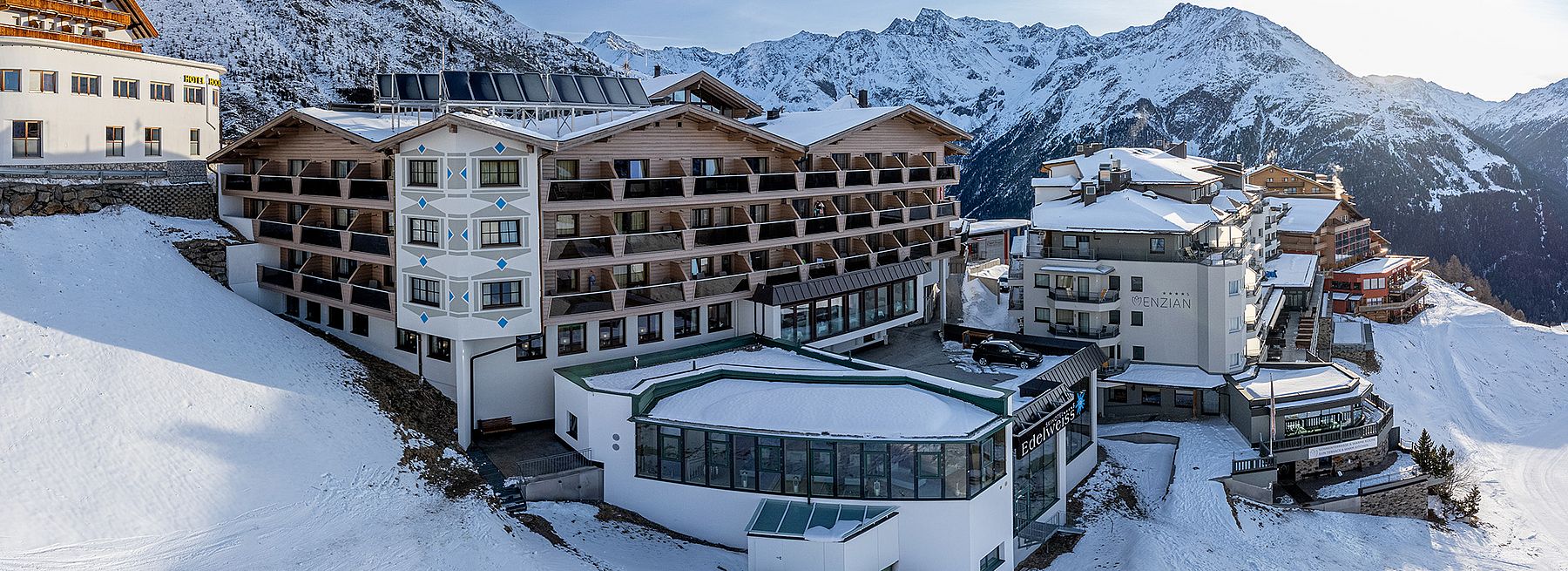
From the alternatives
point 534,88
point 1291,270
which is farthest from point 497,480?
point 1291,270

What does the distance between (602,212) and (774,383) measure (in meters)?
10.1

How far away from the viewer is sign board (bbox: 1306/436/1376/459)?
2158 inches

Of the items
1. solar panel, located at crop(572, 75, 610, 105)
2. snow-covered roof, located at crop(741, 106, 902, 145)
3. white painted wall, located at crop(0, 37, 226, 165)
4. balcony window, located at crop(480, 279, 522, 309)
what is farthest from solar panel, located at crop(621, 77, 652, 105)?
white painted wall, located at crop(0, 37, 226, 165)

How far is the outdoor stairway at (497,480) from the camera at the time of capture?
36853 millimetres

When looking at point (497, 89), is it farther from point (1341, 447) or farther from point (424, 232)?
point (1341, 447)

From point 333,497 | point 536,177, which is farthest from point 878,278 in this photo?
point 333,497

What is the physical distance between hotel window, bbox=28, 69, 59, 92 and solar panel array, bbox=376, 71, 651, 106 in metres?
13.9

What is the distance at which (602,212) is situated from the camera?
44.5 metres

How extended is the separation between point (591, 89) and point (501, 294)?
15.8 meters

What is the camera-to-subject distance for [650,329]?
1837 inches

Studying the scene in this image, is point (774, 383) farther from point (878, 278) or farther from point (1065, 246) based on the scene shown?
point (1065, 246)

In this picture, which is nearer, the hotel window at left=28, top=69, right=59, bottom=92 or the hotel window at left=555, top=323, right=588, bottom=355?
the hotel window at left=555, top=323, right=588, bottom=355

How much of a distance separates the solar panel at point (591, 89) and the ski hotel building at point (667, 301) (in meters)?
0.20

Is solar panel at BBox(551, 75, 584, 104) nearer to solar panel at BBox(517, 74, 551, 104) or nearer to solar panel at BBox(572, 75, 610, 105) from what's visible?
solar panel at BBox(572, 75, 610, 105)
